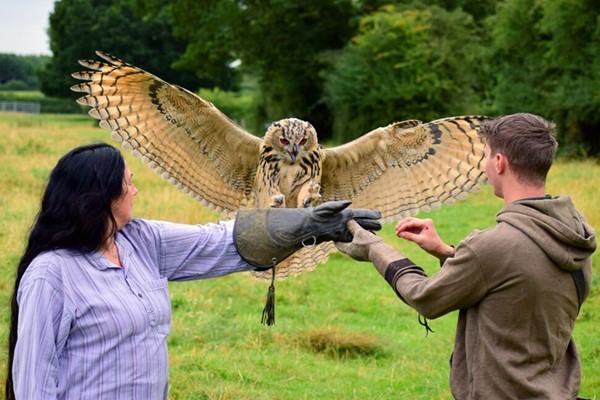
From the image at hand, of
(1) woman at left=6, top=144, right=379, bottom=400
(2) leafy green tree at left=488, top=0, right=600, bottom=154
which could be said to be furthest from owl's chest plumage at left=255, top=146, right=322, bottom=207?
(2) leafy green tree at left=488, top=0, right=600, bottom=154

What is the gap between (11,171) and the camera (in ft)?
57.6

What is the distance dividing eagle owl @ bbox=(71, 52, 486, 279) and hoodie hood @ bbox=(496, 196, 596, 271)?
2.49 metres


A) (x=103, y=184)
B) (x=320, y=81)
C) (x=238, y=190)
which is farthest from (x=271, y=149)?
(x=320, y=81)

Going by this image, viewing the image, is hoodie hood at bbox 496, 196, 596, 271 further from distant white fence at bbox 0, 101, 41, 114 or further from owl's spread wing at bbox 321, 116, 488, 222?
distant white fence at bbox 0, 101, 41, 114

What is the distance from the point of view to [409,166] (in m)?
6.06

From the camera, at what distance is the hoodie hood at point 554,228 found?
9.82 ft

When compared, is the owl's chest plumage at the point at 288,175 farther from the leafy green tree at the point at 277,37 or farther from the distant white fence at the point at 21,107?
the distant white fence at the point at 21,107

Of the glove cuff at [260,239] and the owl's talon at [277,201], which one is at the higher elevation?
the glove cuff at [260,239]

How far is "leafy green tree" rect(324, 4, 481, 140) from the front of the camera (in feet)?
102

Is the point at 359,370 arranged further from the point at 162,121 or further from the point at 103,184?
the point at 103,184

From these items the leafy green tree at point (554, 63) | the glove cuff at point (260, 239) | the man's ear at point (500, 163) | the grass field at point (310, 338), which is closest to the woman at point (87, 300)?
the glove cuff at point (260, 239)

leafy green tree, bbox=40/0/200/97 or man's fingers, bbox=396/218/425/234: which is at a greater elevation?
man's fingers, bbox=396/218/425/234

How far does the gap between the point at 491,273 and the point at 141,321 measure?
1221 millimetres

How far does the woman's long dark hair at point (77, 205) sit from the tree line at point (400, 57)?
21.4 m
